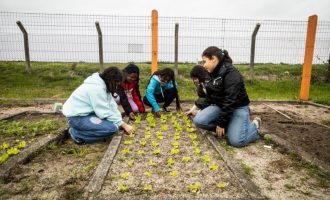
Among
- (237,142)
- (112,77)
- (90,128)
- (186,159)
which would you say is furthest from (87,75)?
(186,159)

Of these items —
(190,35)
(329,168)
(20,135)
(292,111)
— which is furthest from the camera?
(190,35)

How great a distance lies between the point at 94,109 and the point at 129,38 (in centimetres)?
618

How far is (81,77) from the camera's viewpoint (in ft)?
34.1

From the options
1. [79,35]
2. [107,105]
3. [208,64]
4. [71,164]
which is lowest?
[71,164]

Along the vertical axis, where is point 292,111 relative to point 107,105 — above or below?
below

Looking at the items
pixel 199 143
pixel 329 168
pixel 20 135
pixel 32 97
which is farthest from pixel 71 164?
pixel 32 97

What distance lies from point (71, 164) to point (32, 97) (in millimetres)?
5402

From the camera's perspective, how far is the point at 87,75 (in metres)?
10.6

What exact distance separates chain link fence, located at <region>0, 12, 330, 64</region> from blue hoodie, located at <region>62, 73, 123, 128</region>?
590cm

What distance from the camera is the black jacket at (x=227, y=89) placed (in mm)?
4082

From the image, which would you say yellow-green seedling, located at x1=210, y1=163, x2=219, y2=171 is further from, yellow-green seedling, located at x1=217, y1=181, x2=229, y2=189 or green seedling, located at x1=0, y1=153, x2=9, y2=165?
green seedling, located at x1=0, y1=153, x2=9, y2=165

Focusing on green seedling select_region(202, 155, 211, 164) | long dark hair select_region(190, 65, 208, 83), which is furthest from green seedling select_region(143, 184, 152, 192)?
long dark hair select_region(190, 65, 208, 83)

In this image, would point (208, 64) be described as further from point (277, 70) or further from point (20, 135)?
point (277, 70)

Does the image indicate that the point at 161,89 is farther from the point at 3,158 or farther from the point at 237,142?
the point at 3,158
